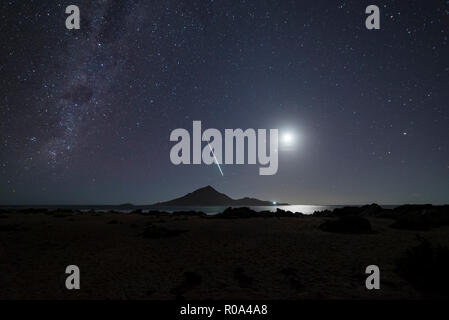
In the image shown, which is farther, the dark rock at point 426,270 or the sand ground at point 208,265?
→ the sand ground at point 208,265

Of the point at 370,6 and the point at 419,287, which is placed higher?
the point at 370,6

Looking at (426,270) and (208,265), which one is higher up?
(426,270)

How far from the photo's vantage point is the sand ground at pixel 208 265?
7.06m

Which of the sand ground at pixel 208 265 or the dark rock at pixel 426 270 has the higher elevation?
the dark rock at pixel 426 270

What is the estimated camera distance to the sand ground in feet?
23.2

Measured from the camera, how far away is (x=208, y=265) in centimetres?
932

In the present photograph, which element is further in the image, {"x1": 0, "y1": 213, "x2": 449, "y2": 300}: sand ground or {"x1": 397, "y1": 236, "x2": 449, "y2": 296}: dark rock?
{"x1": 0, "y1": 213, "x2": 449, "y2": 300}: sand ground

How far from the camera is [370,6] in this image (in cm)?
1195

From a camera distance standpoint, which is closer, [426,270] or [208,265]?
[426,270]

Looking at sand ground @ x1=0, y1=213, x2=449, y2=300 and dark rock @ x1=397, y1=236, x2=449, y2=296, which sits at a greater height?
dark rock @ x1=397, y1=236, x2=449, y2=296
